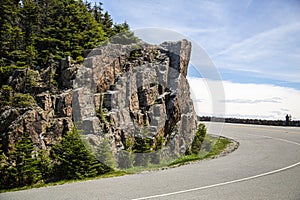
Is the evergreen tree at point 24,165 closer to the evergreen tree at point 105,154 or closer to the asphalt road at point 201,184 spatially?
the asphalt road at point 201,184

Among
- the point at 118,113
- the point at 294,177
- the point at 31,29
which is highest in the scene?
the point at 31,29

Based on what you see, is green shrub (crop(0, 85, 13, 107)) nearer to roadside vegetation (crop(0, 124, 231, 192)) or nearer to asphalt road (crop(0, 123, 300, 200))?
roadside vegetation (crop(0, 124, 231, 192))

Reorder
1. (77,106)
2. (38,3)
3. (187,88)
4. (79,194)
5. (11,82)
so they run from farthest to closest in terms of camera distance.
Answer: (38,3), (187,88), (11,82), (77,106), (79,194)

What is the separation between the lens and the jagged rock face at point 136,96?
13.4 meters

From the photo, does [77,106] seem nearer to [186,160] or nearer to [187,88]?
[186,160]

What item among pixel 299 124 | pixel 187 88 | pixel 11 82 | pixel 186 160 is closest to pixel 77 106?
pixel 11 82

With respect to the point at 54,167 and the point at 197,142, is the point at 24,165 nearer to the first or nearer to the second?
the point at 54,167

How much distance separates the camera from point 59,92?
1355cm

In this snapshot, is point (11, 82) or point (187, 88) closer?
point (11, 82)

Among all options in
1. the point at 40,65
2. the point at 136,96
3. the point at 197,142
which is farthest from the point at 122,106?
the point at 40,65

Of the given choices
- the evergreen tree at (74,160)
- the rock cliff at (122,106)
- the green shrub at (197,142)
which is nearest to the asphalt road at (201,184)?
the evergreen tree at (74,160)

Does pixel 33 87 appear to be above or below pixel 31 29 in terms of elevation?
below

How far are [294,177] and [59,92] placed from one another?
10.6 m

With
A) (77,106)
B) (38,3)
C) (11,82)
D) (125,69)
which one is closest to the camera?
(77,106)
